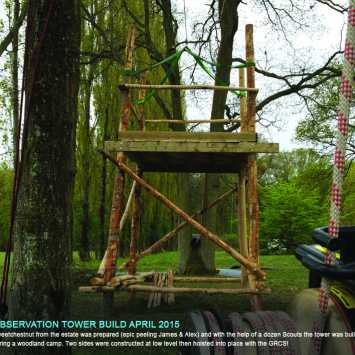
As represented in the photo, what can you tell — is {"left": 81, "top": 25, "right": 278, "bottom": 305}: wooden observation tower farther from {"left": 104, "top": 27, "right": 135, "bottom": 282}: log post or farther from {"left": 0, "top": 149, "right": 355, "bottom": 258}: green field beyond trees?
{"left": 0, "top": 149, "right": 355, "bottom": 258}: green field beyond trees

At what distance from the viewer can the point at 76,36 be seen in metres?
4.04

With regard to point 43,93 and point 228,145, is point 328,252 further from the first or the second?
point 228,145

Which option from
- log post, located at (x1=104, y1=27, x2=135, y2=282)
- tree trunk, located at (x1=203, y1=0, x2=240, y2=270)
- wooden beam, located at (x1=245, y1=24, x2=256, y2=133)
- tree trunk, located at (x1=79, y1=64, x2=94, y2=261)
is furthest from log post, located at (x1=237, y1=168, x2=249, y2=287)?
tree trunk, located at (x1=79, y1=64, x2=94, y2=261)

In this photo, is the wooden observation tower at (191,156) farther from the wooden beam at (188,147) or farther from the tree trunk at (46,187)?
the tree trunk at (46,187)

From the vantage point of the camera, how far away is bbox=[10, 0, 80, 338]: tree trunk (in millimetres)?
3717

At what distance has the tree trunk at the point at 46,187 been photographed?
3717 mm

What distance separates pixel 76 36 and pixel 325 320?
275 centimetres

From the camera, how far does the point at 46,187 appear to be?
3.74 metres

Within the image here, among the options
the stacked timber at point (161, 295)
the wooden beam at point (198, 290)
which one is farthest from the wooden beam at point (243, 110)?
the stacked timber at point (161, 295)

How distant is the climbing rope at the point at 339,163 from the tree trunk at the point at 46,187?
6.31 feet

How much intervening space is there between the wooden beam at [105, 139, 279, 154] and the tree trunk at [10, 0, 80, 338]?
1772 millimetres

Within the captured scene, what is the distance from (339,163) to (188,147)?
9.65 feet

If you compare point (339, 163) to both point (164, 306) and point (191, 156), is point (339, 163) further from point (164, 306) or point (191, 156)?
point (164, 306)

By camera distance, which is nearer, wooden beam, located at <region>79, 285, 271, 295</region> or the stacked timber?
wooden beam, located at <region>79, 285, 271, 295</region>
